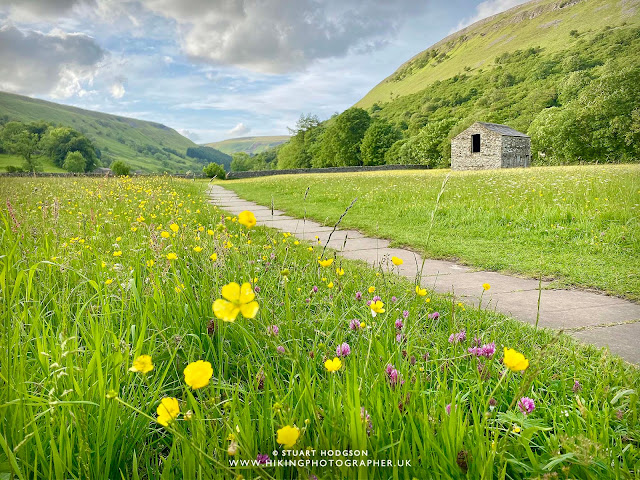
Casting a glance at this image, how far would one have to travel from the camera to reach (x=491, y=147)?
4125cm

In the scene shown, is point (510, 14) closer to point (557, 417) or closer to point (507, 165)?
point (507, 165)

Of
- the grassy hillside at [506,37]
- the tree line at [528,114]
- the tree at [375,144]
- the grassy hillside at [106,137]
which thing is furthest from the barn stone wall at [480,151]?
the grassy hillside at [106,137]

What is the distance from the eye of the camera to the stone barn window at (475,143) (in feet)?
141

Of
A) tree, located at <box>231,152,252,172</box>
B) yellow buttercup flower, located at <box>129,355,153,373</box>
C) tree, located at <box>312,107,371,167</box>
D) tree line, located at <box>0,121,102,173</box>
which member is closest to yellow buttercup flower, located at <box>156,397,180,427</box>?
yellow buttercup flower, located at <box>129,355,153,373</box>

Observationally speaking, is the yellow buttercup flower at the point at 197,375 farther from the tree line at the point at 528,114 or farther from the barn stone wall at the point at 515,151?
the barn stone wall at the point at 515,151

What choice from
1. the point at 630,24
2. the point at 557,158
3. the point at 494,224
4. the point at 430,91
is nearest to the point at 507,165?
the point at 557,158

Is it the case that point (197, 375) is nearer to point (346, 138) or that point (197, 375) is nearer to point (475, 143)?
point (475, 143)

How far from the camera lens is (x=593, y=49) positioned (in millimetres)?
38188

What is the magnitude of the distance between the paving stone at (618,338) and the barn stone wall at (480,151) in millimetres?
42613

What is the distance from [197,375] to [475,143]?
47630mm

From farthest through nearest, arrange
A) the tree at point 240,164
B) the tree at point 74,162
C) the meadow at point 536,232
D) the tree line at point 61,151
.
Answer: the tree at point 240,164, the tree at point 74,162, the tree line at point 61,151, the meadow at point 536,232

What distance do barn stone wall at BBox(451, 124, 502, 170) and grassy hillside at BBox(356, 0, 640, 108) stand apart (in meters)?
12.6

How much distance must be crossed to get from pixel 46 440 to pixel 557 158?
52.8 metres

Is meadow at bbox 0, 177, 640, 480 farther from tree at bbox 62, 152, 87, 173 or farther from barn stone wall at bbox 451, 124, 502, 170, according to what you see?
tree at bbox 62, 152, 87, 173
